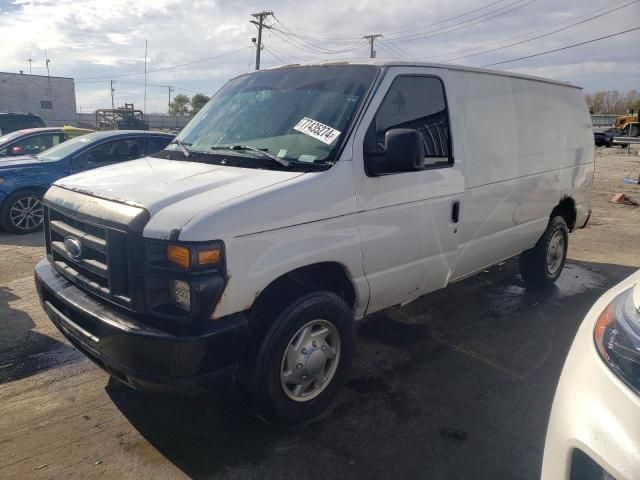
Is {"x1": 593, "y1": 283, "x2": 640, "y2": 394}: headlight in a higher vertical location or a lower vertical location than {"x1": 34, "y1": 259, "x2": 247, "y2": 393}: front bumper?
higher

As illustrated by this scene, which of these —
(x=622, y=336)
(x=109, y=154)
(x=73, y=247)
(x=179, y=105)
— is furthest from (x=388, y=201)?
(x=179, y=105)

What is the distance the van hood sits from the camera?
2.61 meters

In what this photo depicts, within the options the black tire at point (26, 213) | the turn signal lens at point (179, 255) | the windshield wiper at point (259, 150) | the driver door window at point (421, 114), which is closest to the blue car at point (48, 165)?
the black tire at point (26, 213)

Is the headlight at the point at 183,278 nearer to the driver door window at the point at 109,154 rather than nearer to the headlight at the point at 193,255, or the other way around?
the headlight at the point at 193,255

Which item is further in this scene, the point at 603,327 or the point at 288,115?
the point at 288,115

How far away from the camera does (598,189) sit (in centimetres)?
1486

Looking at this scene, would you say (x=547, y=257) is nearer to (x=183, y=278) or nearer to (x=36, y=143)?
(x=183, y=278)

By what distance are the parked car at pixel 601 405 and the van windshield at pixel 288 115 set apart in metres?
1.76

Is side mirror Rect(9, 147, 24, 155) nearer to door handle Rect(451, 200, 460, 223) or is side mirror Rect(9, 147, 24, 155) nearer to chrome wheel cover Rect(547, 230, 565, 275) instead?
door handle Rect(451, 200, 460, 223)

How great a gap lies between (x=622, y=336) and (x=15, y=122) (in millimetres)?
17739

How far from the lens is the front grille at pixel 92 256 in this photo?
2580 mm

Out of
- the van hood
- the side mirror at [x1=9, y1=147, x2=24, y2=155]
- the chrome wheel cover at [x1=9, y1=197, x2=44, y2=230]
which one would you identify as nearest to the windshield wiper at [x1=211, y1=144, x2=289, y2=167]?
the van hood

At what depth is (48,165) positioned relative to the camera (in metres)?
8.13

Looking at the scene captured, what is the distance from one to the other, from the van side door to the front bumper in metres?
1.12
